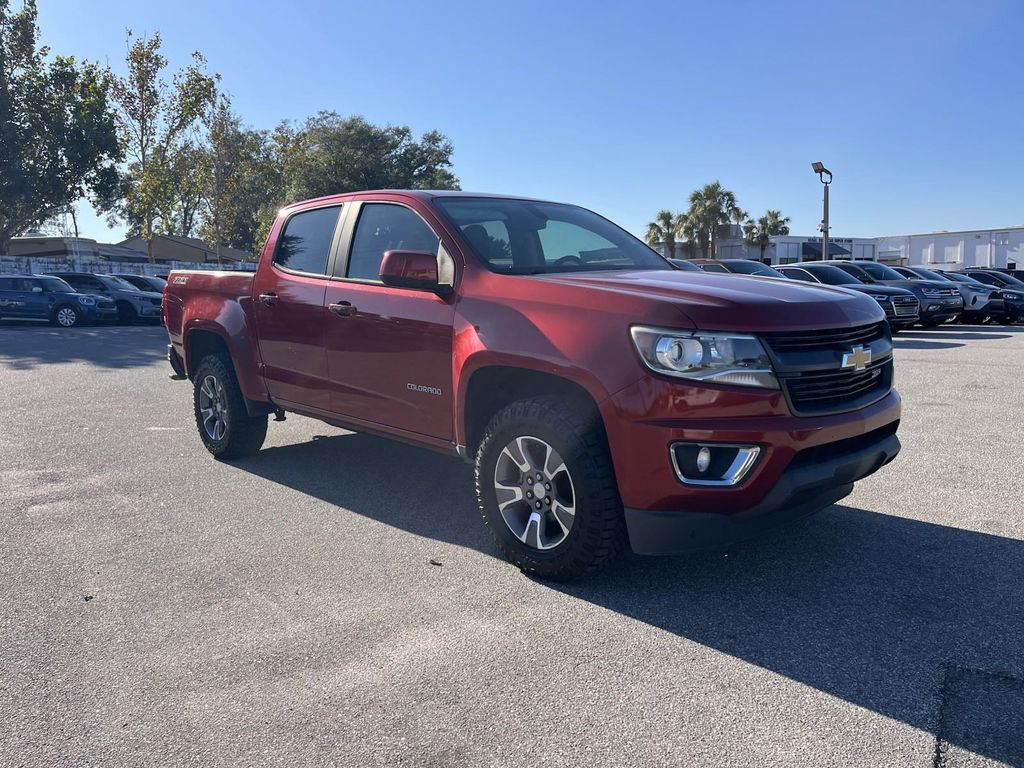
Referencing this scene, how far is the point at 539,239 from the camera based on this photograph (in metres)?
4.71

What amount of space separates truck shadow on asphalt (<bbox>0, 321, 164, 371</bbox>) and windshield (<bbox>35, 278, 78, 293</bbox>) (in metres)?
1.01

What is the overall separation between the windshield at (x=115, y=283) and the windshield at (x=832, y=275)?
718 inches

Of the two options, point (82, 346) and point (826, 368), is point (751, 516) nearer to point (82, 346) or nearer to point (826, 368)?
point (826, 368)

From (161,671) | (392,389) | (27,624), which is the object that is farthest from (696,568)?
(27,624)

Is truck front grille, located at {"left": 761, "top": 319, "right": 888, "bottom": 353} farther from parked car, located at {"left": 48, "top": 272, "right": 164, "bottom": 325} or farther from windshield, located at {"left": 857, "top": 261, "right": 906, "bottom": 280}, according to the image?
parked car, located at {"left": 48, "top": 272, "right": 164, "bottom": 325}

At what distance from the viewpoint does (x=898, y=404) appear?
159 inches

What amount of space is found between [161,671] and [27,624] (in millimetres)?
851

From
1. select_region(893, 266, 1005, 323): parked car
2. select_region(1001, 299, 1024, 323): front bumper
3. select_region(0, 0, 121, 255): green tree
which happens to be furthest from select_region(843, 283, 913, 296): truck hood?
select_region(0, 0, 121, 255): green tree

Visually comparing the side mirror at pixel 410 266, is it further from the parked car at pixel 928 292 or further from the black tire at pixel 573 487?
the parked car at pixel 928 292

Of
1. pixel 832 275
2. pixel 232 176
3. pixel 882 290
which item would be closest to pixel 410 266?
pixel 882 290

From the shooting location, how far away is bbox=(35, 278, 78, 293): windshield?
2191 centimetres

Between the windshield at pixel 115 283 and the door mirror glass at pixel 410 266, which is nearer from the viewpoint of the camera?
the door mirror glass at pixel 410 266

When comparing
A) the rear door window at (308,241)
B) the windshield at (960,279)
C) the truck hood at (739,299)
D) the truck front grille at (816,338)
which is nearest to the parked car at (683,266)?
the truck hood at (739,299)

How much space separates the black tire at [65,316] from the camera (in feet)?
71.8
